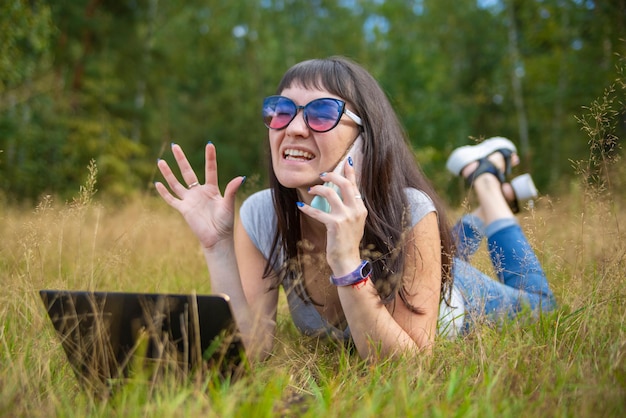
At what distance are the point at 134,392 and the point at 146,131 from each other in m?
14.3

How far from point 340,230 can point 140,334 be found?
0.67 metres

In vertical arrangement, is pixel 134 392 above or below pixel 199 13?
below

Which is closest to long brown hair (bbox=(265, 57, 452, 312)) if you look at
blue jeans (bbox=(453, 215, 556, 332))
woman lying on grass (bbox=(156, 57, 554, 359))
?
woman lying on grass (bbox=(156, 57, 554, 359))

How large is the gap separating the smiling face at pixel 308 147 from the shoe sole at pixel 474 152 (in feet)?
5.26

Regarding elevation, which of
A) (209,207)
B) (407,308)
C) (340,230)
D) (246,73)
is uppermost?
(246,73)

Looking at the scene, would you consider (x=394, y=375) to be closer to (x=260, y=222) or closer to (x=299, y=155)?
(x=299, y=155)

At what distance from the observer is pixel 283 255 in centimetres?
232

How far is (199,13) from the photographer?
54.7 ft

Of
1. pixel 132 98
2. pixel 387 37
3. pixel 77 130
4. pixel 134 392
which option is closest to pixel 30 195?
pixel 77 130

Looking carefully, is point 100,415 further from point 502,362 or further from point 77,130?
point 77,130

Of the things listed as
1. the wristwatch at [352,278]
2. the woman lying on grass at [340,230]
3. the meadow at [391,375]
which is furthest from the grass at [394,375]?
the wristwatch at [352,278]

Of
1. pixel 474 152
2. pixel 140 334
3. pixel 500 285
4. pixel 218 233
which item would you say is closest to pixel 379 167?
pixel 218 233

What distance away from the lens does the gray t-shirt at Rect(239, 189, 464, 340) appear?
2.11 m

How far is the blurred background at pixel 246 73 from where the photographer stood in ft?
29.9
